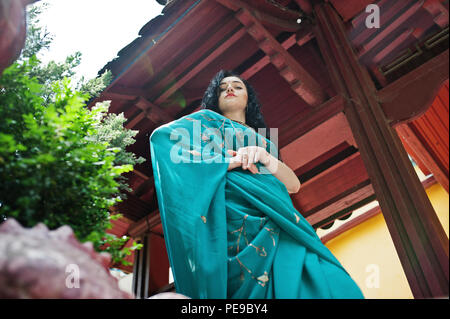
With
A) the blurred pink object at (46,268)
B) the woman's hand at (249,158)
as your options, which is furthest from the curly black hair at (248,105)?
the blurred pink object at (46,268)

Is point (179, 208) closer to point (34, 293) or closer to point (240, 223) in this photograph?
point (240, 223)

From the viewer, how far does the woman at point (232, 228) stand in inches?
51.1

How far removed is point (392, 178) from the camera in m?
2.46

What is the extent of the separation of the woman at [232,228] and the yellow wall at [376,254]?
4.19 metres

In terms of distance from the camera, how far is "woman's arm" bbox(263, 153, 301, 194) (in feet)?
5.82

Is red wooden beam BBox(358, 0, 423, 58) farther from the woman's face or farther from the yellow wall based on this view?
the yellow wall

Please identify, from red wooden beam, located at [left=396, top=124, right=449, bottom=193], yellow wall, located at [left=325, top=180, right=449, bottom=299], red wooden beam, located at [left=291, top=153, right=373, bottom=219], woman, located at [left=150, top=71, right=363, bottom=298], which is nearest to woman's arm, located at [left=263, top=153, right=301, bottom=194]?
woman, located at [left=150, top=71, right=363, bottom=298]

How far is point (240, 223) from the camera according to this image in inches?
57.0

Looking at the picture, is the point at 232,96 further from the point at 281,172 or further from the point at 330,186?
the point at 330,186

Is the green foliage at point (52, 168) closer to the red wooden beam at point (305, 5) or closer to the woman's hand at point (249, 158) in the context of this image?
the woman's hand at point (249, 158)

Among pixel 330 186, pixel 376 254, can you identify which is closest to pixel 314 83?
pixel 330 186

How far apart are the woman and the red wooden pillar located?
1.01 m
